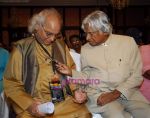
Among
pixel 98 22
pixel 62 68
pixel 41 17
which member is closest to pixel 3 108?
pixel 62 68

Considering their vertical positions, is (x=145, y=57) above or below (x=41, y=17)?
below

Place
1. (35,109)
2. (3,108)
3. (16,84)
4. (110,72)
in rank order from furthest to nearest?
1. (3,108)
2. (110,72)
3. (16,84)
4. (35,109)

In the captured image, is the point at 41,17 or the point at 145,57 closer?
the point at 41,17

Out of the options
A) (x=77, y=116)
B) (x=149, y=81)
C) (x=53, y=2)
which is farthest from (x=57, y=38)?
(x=53, y=2)

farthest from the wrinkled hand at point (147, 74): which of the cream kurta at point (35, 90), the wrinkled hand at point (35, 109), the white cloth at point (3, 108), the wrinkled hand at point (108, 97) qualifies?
the white cloth at point (3, 108)

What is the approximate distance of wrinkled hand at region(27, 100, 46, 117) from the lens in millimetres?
3080

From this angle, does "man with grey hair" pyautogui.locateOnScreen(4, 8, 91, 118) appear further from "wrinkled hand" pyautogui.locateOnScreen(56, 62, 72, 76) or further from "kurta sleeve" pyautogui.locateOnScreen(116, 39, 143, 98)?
"kurta sleeve" pyautogui.locateOnScreen(116, 39, 143, 98)

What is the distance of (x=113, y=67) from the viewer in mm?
3523

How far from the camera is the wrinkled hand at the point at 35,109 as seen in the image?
3.08m

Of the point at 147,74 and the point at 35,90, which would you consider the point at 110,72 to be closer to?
the point at 147,74

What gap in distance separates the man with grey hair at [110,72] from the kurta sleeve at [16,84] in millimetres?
429

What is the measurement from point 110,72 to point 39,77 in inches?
26.3

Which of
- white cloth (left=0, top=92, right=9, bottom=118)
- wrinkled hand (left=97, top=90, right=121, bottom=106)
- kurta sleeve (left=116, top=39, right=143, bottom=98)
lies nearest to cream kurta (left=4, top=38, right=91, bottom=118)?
wrinkled hand (left=97, top=90, right=121, bottom=106)

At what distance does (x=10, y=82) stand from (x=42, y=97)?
0.31 metres
